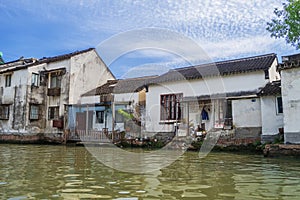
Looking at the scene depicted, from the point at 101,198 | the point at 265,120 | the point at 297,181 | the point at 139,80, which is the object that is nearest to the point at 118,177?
the point at 101,198

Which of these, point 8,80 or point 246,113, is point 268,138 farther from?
point 8,80

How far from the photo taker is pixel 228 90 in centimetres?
1564

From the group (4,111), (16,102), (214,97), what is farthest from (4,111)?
(214,97)

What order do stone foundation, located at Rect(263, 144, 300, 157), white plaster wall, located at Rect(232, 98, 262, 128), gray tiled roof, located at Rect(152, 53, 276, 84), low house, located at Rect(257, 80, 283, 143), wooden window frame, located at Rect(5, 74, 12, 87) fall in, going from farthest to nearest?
wooden window frame, located at Rect(5, 74, 12, 87) → gray tiled roof, located at Rect(152, 53, 276, 84) → white plaster wall, located at Rect(232, 98, 262, 128) → low house, located at Rect(257, 80, 283, 143) → stone foundation, located at Rect(263, 144, 300, 157)

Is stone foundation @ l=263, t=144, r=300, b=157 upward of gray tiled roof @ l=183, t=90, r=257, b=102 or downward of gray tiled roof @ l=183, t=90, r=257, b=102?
downward

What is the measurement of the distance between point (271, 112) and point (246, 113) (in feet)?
4.57

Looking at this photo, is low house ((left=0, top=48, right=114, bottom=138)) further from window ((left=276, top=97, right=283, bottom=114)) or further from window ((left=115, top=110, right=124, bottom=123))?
window ((left=276, top=97, right=283, bottom=114))

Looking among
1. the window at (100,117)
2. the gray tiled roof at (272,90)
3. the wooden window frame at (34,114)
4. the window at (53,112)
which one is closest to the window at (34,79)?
the wooden window frame at (34,114)

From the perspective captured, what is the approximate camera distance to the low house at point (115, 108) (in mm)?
18469

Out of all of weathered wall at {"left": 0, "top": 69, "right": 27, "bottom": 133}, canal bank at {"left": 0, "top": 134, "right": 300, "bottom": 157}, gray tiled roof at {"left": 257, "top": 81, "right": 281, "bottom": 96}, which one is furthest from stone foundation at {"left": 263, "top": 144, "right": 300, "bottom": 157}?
weathered wall at {"left": 0, "top": 69, "right": 27, "bottom": 133}

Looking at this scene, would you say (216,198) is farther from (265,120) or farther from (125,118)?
(125,118)

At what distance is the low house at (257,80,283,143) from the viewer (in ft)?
40.0

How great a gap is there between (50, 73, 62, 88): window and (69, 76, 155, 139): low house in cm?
252

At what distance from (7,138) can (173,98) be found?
13.4m
